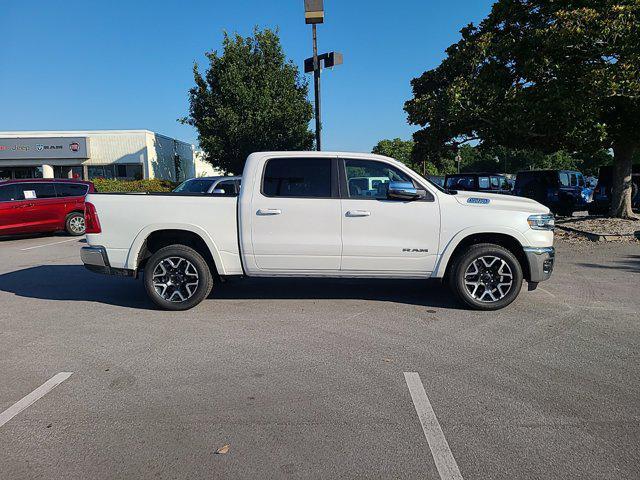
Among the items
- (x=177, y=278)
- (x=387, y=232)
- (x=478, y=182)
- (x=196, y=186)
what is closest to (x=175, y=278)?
(x=177, y=278)

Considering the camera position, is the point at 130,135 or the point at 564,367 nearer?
the point at 564,367

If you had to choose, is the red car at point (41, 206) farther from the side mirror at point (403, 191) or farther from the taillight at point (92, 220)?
the side mirror at point (403, 191)

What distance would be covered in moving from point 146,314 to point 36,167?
38.0 meters

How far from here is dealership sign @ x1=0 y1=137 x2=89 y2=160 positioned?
1410 inches

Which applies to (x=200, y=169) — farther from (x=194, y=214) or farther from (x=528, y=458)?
(x=528, y=458)

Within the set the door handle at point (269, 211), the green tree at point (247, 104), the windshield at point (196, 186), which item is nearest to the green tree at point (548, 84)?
the windshield at point (196, 186)

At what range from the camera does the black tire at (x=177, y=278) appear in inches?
232

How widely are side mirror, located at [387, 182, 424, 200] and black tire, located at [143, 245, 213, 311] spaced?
2.48m

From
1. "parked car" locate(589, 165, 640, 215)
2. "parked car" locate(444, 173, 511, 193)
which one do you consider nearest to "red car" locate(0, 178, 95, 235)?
"parked car" locate(444, 173, 511, 193)

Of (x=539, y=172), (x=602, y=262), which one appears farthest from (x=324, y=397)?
(x=539, y=172)

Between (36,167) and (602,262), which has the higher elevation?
(36,167)

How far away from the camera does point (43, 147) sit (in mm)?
35938

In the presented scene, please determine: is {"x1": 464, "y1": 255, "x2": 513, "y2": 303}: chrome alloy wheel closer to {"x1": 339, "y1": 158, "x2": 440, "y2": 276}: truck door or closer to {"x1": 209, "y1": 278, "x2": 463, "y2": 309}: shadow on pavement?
{"x1": 209, "y1": 278, "x2": 463, "y2": 309}: shadow on pavement

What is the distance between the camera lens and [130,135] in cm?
3706
